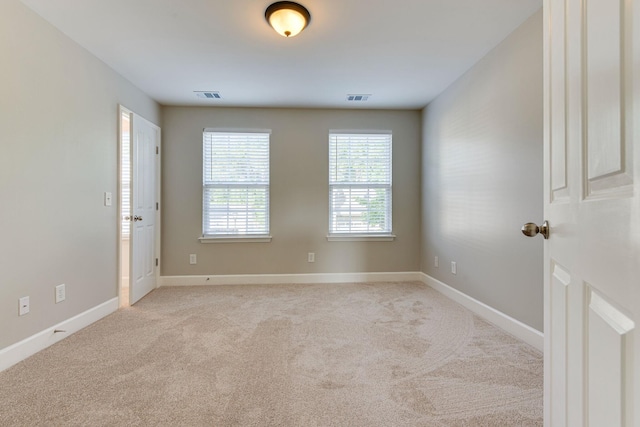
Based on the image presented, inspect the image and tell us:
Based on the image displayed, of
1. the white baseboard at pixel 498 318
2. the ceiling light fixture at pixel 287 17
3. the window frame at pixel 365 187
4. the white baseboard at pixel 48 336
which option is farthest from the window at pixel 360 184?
the white baseboard at pixel 48 336

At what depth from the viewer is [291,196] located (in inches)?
165

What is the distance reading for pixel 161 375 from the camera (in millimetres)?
1869

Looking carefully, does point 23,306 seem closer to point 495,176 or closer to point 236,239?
point 236,239

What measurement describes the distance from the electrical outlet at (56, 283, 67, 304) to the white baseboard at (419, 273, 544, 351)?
366 cm

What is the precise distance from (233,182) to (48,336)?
2459 mm

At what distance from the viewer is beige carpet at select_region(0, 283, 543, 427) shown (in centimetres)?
151

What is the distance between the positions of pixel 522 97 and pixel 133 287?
4157 mm

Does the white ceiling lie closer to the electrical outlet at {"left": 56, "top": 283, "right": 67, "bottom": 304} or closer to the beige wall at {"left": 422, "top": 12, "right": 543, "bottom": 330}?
the beige wall at {"left": 422, "top": 12, "right": 543, "bottom": 330}

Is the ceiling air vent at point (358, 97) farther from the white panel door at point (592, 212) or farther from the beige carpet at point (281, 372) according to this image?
the white panel door at point (592, 212)

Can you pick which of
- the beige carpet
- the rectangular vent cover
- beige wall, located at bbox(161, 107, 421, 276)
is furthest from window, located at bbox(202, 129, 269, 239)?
the beige carpet

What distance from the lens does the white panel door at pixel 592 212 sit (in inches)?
20.8

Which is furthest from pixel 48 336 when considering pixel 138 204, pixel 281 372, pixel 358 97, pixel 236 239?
pixel 358 97

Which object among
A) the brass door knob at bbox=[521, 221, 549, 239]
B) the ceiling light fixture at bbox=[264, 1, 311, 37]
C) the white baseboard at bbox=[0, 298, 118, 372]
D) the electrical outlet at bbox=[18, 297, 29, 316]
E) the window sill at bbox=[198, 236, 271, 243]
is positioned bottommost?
the white baseboard at bbox=[0, 298, 118, 372]

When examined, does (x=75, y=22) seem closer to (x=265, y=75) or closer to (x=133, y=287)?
(x=265, y=75)
